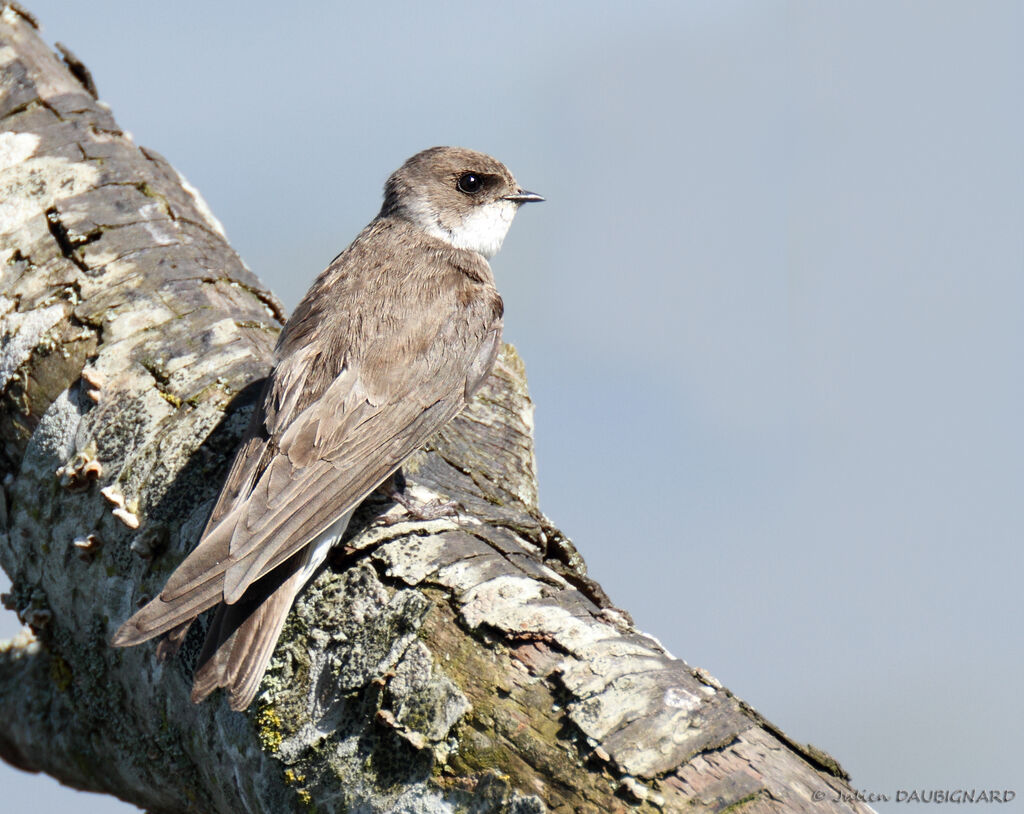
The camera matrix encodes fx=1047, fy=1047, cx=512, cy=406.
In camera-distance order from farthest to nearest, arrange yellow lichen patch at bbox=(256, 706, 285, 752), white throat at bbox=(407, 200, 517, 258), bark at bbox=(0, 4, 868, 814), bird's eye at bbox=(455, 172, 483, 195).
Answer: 1. bird's eye at bbox=(455, 172, 483, 195)
2. white throat at bbox=(407, 200, 517, 258)
3. yellow lichen patch at bbox=(256, 706, 285, 752)
4. bark at bbox=(0, 4, 868, 814)

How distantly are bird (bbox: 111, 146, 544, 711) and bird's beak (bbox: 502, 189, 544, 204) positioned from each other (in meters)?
0.18

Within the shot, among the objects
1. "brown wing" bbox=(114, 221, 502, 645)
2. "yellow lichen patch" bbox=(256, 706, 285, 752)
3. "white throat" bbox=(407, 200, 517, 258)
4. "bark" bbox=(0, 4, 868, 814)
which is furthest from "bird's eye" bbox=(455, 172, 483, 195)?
"yellow lichen patch" bbox=(256, 706, 285, 752)

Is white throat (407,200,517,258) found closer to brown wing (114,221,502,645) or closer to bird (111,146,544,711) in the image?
bird (111,146,544,711)

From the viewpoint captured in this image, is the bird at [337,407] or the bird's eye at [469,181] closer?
the bird at [337,407]

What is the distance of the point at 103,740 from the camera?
147 inches

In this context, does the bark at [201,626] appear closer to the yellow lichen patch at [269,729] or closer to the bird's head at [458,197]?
the yellow lichen patch at [269,729]

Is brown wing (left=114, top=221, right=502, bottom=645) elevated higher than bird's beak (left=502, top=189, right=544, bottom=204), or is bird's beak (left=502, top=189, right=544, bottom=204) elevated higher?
bird's beak (left=502, top=189, right=544, bottom=204)

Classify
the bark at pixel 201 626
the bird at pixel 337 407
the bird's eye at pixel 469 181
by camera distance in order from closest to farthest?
1. the bark at pixel 201 626
2. the bird at pixel 337 407
3. the bird's eye at pixel 469 181

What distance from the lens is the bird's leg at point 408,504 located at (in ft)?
10.6

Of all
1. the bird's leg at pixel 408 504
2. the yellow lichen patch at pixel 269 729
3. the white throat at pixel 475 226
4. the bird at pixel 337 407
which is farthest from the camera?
the white throat at pixel 475 226

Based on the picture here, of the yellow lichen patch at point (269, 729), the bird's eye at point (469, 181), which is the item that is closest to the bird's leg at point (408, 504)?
the yellow lichen patch at point (269, 729)

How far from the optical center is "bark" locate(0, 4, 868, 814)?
8.12ft

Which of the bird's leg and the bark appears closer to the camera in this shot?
the bark

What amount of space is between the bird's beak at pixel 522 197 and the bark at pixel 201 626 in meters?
1.13
